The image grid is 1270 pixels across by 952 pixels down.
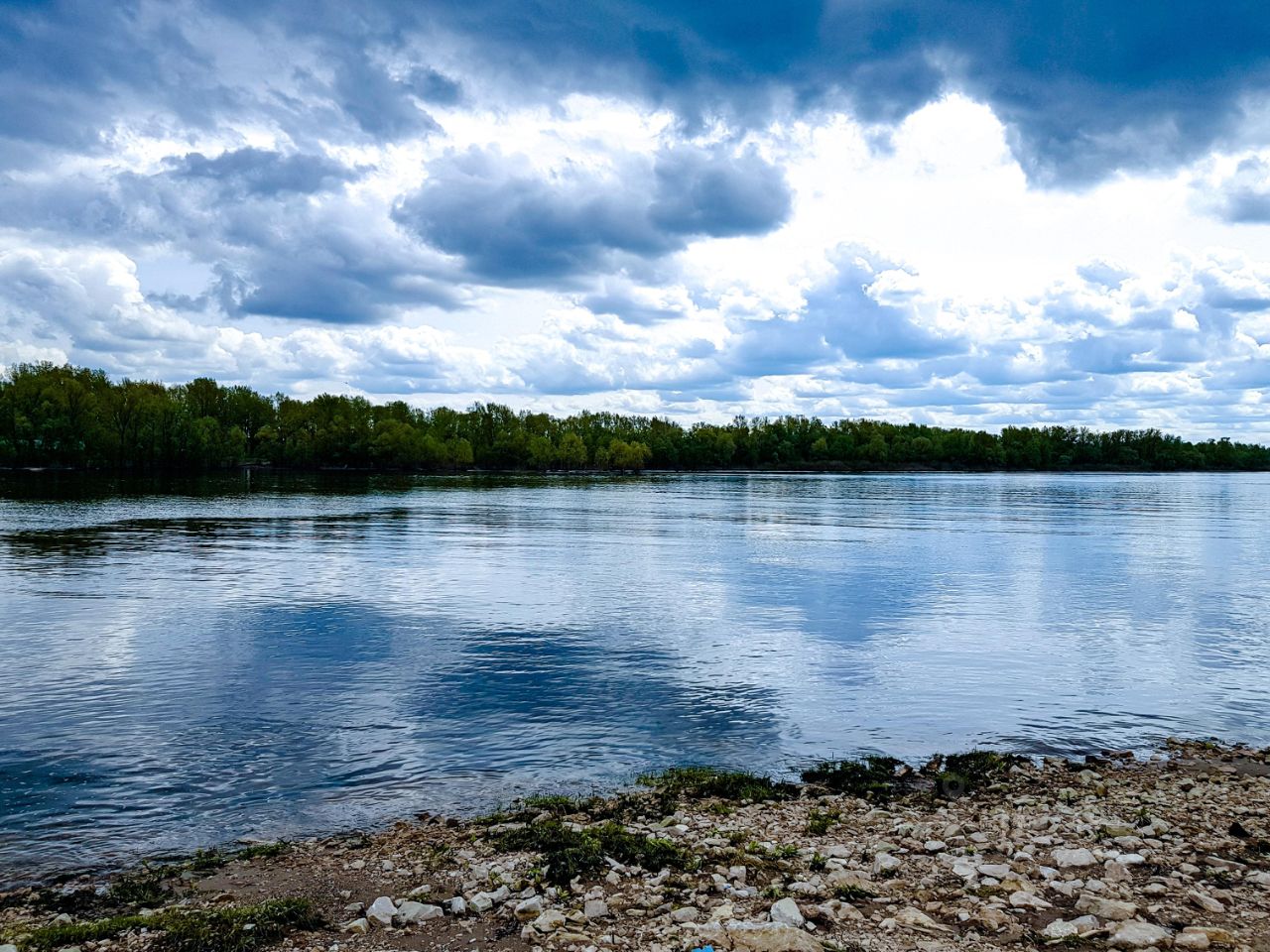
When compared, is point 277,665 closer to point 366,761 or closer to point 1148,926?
point 366,761

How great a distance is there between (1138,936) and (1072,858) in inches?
93.5

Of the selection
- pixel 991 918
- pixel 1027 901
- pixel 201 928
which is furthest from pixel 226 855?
pixel 1027 901

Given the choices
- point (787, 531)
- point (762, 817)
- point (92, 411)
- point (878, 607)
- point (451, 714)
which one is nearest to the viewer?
point (762, 817)

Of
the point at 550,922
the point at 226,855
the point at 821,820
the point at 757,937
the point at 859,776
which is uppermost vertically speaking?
the point at 757,937

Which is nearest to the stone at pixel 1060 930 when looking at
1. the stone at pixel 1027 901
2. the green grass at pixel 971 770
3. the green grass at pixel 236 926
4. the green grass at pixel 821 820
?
the stone at pixel 1027 901

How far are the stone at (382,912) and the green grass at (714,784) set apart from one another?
5529 mm

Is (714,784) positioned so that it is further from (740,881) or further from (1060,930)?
(1060,930)

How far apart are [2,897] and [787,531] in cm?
6303

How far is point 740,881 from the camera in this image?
10.7 metres

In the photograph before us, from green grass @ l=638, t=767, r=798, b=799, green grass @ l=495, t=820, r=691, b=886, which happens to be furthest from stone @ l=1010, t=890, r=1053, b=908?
green grass @ l=638, t=767, r=798, b=799

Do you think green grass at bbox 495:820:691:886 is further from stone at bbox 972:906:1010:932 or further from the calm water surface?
stone at bbox 972:906:1010:932

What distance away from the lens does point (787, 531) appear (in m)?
70.7

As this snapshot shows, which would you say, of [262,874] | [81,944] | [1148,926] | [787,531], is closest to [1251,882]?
[1148,926]

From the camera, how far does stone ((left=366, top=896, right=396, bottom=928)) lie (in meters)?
9.78
